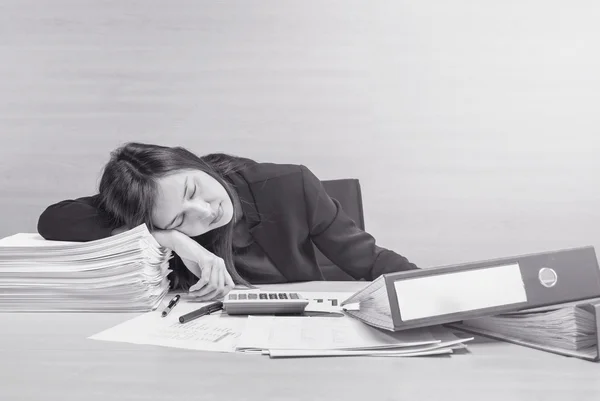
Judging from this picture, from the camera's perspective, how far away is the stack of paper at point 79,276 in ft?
3.23

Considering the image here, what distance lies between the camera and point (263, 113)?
7.93 ft

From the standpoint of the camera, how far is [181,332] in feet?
2.62

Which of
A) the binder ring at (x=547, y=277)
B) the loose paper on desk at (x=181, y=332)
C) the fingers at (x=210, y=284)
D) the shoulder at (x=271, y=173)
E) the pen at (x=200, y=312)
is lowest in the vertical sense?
the loose paper on desk at (x=181, y=332)

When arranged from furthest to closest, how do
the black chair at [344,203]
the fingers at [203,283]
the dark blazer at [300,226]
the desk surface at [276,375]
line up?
the black chair at [344,203], the dark blazer at [300,226], the fingers at [203,283], the desk surface at [276,375]

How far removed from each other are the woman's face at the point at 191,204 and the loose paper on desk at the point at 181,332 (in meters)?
0.42

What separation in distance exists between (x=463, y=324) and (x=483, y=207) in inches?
69.4

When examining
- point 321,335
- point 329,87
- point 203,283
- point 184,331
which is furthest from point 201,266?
point 329,87

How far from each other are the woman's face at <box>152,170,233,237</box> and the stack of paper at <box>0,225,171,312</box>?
0.32 metres

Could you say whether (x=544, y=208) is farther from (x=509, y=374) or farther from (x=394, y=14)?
(x=509, y=374)

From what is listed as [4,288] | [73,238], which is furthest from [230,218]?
[4,288]

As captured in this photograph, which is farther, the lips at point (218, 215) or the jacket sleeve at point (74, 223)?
the lips at point (218, 215)

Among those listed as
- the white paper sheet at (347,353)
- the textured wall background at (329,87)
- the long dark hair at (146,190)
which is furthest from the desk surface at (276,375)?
the textured wall background at (329,87)

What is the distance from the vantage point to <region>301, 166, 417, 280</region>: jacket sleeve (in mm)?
1639

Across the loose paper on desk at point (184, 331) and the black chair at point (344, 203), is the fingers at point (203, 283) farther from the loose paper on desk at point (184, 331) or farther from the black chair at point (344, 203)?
the black chair at point (344, 203)
